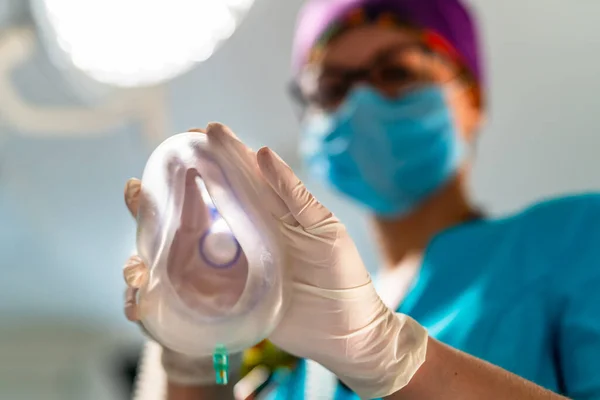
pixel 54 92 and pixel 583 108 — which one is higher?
pixel 54 92

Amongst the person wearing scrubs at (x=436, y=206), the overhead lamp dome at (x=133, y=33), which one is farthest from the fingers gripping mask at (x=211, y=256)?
the overhead lamp dome at (x=133, y=33)

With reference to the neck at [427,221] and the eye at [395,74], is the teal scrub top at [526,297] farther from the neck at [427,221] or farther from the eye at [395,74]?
the eye at [395,74]

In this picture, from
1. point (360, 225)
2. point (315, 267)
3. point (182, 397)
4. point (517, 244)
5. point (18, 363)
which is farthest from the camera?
point (18, 363)

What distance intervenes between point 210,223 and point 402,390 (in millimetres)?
216

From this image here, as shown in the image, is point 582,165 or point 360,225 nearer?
point 582,165

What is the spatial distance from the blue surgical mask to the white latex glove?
1.82 ft

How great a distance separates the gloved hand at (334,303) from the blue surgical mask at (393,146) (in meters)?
0.56

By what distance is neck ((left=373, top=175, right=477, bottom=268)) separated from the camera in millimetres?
1097

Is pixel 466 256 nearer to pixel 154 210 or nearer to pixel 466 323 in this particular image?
pixel 466 323

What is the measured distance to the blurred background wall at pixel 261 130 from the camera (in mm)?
1348

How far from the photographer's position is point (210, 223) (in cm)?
55

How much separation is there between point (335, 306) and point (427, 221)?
624 mm

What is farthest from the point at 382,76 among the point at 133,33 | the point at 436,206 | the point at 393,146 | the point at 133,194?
the point at 133,194

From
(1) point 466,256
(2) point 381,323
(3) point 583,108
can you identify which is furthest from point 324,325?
(3) point 583,108
